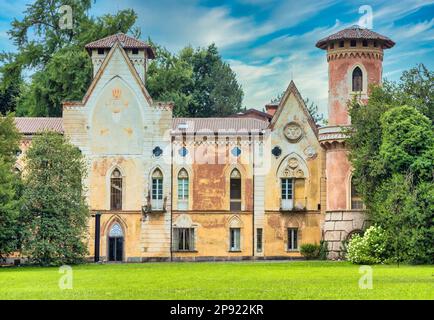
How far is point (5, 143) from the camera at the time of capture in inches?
2504

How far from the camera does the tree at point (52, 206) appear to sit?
62.0 m

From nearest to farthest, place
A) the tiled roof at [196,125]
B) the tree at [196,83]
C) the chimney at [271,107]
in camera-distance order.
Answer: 1. the tiled roof at [196,125]
2. the chimney at [271,107]
3. the tree at [196,83]

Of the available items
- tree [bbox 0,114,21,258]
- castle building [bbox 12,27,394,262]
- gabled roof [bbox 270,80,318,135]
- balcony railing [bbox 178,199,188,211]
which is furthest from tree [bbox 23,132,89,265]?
gabled roof [bbox 270,80,318,135]

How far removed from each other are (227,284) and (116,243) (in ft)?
103

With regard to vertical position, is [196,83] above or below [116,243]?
above

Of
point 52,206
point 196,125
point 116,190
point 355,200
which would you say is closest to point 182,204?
point 116,190

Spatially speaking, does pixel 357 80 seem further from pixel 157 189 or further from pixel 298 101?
pixel 157 189

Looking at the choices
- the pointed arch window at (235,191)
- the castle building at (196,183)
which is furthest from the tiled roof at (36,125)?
the pointed arch window at (235,191)

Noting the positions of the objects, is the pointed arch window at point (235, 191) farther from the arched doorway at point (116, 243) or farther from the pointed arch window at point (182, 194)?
the arched doorway at point (116, 243)

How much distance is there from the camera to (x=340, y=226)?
6862 centimetres

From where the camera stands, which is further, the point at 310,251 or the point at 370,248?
the point at 310,251

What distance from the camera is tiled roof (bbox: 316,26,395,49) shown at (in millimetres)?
69688

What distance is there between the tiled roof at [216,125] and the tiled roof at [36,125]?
753 centimetres
